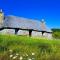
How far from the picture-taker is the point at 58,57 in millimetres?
12836

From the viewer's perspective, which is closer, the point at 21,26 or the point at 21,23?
the point at 21,26

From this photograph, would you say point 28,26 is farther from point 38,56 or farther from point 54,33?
point 38,56

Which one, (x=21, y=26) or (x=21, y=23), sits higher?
(x=21, y=23)

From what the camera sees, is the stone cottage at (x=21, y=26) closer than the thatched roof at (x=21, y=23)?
Yes

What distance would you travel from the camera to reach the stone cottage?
49947mm

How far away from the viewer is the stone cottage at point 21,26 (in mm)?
49947

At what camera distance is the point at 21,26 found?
2060 inches

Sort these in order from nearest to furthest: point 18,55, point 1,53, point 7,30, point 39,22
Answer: point 18,55 < point 1,53 < point 7,30 < point 39,22

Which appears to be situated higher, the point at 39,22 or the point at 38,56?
the point at 39,22

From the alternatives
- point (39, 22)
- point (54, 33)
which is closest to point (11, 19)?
point (39, 22)

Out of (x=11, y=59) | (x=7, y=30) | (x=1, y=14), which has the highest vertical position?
(x=1, y=14)

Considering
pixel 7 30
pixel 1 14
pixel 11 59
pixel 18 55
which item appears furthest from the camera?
pixel 1 14

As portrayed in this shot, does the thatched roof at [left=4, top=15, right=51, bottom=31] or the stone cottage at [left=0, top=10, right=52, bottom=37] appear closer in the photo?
the stone cottage at [left=0, top=10, right=52, bottom=37]

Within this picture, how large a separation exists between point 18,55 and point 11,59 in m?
0.89
